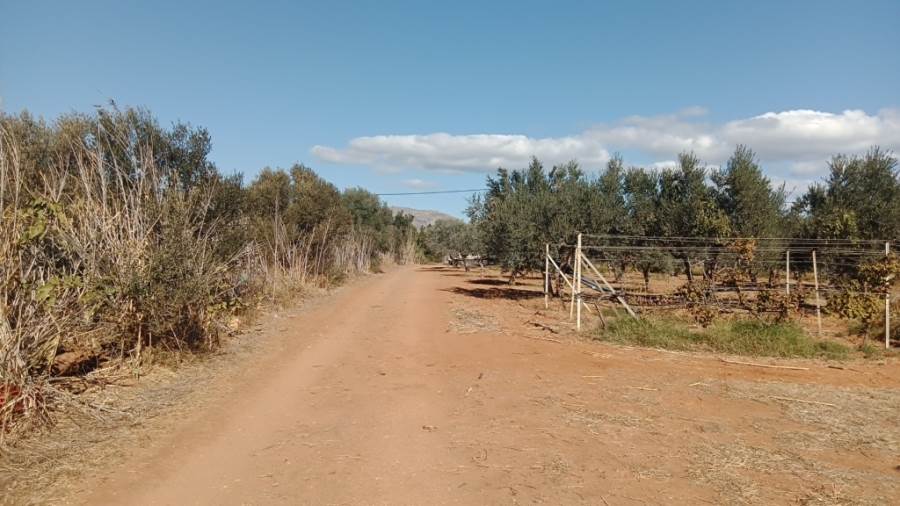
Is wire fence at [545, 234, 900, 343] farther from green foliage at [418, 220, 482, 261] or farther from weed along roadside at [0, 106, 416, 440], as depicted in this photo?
green foliage at [418, 220, 482, 261]

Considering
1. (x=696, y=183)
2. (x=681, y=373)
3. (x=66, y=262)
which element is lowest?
(x=681, y=373)

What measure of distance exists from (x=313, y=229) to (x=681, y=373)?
1649 centimetres

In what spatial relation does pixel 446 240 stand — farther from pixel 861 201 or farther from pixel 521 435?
pixel 521 435

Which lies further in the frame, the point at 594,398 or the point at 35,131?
the point at 35,131

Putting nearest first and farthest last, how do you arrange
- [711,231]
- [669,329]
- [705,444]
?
[705,444] < [669,329] < [711,231]

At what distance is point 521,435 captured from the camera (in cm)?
581

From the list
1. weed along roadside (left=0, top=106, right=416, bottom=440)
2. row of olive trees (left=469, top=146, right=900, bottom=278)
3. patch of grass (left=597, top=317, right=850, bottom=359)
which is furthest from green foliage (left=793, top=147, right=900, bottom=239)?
weed along roadside (left=0, top=106, right=416, bottom=440)

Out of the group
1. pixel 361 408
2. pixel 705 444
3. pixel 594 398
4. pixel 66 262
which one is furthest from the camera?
pixel 66 262

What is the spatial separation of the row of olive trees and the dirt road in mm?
9289

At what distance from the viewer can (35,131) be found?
41.0ft

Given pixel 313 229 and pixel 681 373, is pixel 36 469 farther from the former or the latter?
pixel 313 229

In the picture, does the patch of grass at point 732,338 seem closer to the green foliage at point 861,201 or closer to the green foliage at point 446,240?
the green foliage at point 861,201

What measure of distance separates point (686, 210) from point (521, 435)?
16475mm

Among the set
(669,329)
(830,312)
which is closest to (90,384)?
(669,329)
